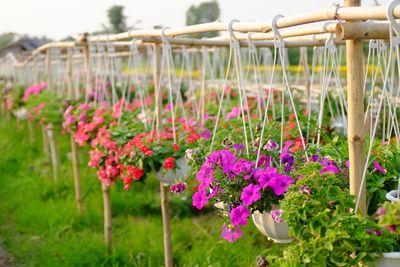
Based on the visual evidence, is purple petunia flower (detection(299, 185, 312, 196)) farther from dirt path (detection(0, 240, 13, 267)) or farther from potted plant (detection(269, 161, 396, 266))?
dirt path (detection(0, 240, 13, 267))

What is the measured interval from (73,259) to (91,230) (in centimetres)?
100

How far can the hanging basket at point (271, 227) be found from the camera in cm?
210

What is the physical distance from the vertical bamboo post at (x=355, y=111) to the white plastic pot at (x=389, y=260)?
0.26 m

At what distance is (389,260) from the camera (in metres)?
1.58

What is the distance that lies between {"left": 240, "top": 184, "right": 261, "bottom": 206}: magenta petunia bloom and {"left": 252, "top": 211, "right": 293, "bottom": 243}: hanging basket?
121 millimetres

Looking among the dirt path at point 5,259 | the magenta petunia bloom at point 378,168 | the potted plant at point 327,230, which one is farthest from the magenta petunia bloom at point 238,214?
the dirt path at point 5,259

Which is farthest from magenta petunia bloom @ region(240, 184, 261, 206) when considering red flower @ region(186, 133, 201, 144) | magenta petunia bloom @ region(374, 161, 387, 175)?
red flower @ region(186, 133, 201, 144)

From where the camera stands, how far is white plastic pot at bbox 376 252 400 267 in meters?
1.56

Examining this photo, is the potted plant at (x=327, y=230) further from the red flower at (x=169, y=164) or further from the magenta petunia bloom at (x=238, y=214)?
the red flower at (x=169, y=164)

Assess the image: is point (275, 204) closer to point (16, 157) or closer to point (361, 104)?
point (361, 104)

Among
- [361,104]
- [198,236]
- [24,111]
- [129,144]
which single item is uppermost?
[361,104]

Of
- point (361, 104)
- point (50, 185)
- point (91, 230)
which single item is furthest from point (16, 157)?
point (361, 104)

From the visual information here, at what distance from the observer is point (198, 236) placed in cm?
490

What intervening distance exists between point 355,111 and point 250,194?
1.54ft
